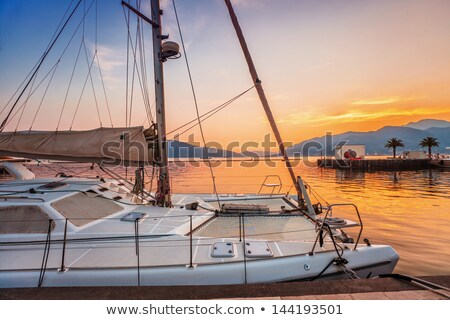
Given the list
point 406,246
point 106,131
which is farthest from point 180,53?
point 406,246

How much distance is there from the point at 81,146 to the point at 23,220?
7.33 feet

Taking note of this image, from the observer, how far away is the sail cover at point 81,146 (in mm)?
6566

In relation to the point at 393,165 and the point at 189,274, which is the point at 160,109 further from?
the point at 393,165

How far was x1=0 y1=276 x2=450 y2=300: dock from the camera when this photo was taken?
10.1 feet

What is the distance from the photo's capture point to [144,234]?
515cm

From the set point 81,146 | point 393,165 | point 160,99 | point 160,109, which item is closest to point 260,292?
point 81,146

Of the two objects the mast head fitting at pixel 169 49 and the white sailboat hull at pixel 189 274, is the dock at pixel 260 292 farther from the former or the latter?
the mast head fitting at pixel 169 49

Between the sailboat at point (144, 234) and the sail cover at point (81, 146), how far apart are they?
26 mm

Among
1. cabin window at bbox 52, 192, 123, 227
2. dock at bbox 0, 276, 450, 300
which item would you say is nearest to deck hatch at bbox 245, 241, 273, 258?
dock at bbox 0, 276, 450, 300

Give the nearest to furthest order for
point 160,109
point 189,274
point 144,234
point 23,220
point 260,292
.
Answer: point 260,292
point 189,274
point 23,220
point 144,234
point 160,109

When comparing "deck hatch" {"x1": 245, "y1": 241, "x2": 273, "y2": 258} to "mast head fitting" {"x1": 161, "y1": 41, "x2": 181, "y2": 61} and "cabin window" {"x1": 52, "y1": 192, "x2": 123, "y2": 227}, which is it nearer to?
"cabin window" {"x1": 52, "y1": 192, "x2": 123, "y2": 227}

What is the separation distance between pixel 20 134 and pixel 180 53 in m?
5.00

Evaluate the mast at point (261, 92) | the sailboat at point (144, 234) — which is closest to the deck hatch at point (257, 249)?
the sailboat at point (144, 234)
